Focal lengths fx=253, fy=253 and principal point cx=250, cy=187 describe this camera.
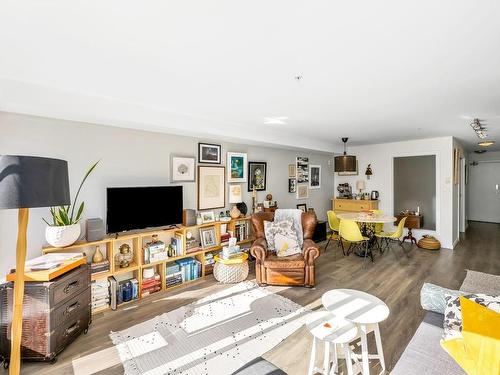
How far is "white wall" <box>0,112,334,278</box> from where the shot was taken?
8.58 ft

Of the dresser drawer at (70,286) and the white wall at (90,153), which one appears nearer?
the dresser drawer at (70,286)

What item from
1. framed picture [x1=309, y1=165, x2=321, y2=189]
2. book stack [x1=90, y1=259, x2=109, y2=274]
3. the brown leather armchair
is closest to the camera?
book stack [x1=90, y1=259, x2=109, y2=274]

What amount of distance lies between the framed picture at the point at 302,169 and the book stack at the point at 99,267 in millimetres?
4295

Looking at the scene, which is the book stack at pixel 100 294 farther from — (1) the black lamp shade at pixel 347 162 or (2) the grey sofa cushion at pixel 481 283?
(2) the grey sofa cushion at pixel 481 283

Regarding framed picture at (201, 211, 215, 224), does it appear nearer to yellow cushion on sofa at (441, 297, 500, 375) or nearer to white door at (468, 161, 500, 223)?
yellow cushion on sofa at (441, 297, 500, 375)

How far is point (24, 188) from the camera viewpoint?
4.70 ft

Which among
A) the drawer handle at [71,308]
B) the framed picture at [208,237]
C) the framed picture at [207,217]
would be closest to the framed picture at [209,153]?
the framed picture at [207,217]

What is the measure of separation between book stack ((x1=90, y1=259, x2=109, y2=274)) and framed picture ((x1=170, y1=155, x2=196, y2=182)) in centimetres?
140

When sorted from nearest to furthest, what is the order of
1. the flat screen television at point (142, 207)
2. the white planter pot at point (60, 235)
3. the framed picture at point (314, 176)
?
A: the white planter pot at point (60, 235)
the flat screen television at point (142, 207)
the framed picture at point (314, 176)

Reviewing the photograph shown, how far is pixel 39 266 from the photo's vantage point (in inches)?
90.0

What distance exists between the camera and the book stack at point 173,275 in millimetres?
3590

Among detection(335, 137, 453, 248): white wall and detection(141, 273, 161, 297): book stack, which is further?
detection(335, 137, 453, 248): white wall

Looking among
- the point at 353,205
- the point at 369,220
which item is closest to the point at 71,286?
the point at 369,220

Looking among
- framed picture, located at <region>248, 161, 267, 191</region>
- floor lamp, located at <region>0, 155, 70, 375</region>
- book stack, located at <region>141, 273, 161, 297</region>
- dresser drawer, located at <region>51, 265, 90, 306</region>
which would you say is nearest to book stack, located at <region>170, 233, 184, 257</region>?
book stack, located at <region>141, 273, 161, 297</region>
